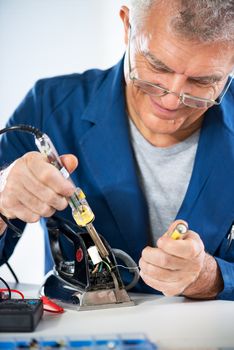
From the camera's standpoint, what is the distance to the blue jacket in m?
1.49

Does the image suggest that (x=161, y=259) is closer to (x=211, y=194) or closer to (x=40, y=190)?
(x=40, y=190)

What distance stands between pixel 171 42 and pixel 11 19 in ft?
4.89

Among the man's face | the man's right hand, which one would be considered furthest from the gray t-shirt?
the man's right hand

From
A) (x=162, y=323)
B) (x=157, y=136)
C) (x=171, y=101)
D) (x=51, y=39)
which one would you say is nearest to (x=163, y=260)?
(x=162, y=323)

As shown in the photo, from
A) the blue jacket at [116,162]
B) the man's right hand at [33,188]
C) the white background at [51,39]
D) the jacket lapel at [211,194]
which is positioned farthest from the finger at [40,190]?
the white background at [51,39]

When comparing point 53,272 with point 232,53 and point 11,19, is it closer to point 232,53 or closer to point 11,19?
point 232,53

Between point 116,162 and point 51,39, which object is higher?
point 51,39

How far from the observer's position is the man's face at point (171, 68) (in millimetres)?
1226

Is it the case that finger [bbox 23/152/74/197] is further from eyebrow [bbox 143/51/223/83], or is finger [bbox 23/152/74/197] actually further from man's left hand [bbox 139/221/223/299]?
eyebrow [bbox 143/51/223/83]

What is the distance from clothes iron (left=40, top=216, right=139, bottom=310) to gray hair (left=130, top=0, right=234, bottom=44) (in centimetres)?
52

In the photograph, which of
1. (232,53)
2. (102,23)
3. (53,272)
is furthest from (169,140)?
(102,23)

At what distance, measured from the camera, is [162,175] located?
1.56 metres

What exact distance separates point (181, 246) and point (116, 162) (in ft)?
1.44

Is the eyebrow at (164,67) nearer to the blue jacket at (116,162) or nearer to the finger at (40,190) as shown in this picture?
the blue jacket at (116,162)
